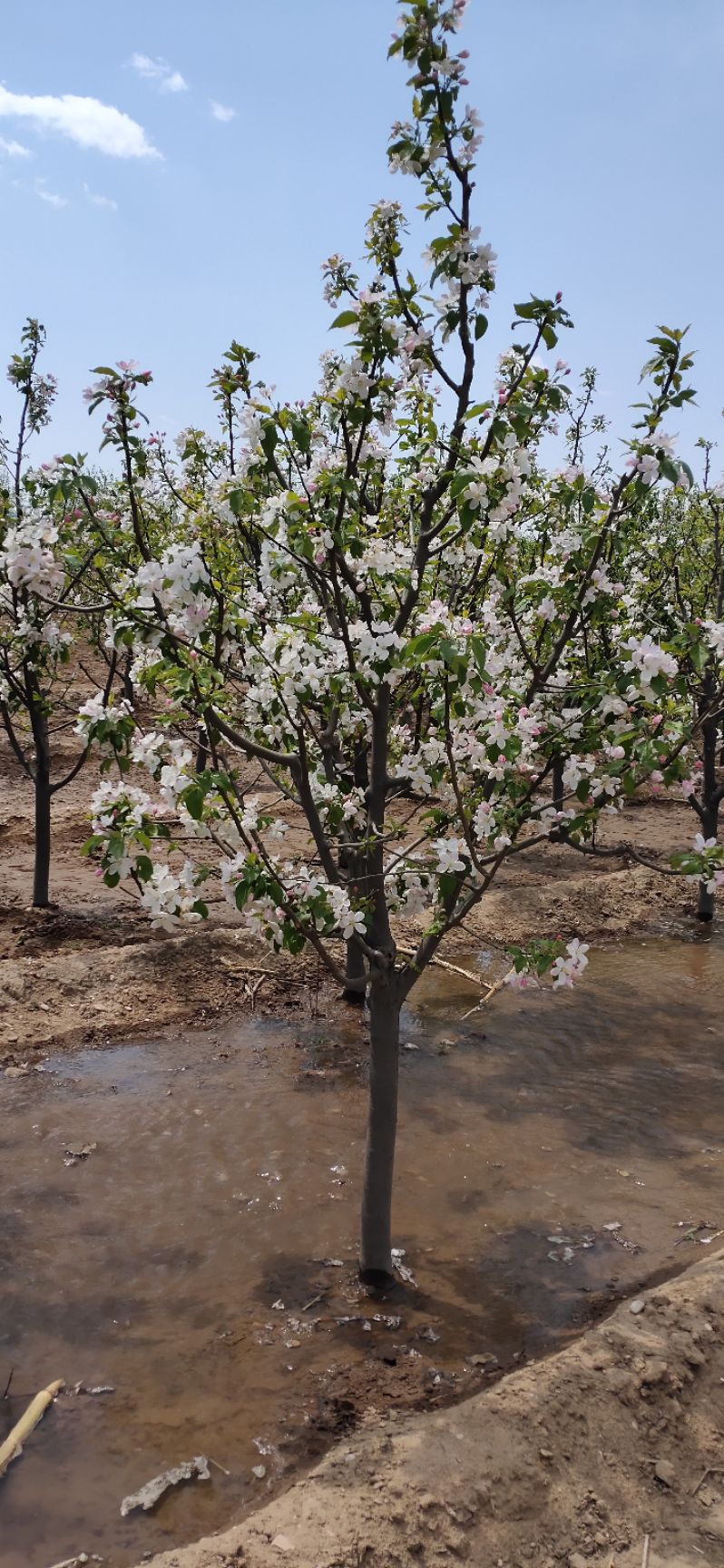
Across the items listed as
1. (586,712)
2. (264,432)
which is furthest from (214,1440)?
(264,432)

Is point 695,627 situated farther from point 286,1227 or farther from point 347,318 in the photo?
point 286,1227

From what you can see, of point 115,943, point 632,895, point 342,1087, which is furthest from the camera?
point 632,895

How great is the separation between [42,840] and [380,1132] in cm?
627

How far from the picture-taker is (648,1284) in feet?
17.2

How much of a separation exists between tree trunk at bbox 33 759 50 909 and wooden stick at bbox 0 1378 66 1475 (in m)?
6.32

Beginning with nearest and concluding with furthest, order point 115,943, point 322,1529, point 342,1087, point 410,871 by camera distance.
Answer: point 322,1529 → point 410,871 → point 342,1087 → point 115,943

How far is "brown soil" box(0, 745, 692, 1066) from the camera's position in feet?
26.9

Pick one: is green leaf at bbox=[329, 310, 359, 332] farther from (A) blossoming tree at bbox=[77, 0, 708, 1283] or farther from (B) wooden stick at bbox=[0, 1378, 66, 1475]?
(B) wooden stick at bbox=[0, 1378, 66, 1475]

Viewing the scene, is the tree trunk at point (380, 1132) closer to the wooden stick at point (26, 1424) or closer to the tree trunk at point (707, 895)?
the wooden stick at point (26, 1424)

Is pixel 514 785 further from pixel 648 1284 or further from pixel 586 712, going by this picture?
pixel 648 1284

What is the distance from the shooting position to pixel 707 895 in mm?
11430

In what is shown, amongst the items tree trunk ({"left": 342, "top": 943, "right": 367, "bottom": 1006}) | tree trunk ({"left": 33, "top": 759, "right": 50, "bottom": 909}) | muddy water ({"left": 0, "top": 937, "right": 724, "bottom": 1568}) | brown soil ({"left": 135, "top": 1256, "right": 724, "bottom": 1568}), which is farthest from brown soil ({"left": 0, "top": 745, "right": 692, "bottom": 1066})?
brown soil ({"left": 135, "top": 1256, "right": 724, "bottom": 1568})

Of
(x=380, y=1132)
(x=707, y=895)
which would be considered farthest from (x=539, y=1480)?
(x=707, y=895)

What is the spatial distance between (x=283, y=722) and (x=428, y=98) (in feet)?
9.81
